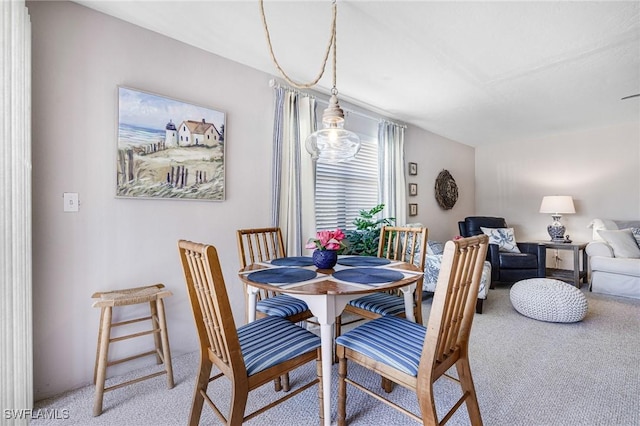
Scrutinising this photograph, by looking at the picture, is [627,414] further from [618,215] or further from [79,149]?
[618,215]

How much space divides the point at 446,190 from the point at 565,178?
6.47 ft

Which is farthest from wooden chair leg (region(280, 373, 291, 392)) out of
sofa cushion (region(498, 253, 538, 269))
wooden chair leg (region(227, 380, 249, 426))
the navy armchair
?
sofa cushion (region(498, 253, 538, 269))

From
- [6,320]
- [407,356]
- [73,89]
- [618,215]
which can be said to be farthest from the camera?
[618,215]

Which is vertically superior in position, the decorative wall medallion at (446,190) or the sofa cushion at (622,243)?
A: the decorative wall medallion at (446,190)

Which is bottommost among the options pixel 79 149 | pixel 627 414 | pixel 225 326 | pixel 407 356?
pixel 627 414

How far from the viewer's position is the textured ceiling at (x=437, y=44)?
193 cm

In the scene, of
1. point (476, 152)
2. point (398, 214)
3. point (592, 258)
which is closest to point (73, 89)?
point (398, 214)

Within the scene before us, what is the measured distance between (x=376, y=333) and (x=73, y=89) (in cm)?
226

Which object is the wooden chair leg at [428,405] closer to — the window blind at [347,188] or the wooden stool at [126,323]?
the wooden stool at [126,323]

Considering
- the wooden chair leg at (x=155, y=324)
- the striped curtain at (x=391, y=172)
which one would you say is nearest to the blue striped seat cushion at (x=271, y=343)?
the wooden chair leg at (x=155, y=324)

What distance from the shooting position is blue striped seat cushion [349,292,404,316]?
1885mm

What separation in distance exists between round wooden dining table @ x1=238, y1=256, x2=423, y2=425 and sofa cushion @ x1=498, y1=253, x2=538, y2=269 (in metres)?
2.97

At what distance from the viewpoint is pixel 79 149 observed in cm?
187

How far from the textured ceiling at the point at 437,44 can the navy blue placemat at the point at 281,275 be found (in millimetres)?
1619
